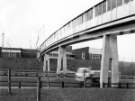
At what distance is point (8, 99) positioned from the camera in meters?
12.0

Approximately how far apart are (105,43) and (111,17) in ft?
11.0

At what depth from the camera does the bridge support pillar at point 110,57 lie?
26.6 meters

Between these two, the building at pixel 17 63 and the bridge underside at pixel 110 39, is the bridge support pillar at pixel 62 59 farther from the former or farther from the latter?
the bridge underside at pixel 110 39

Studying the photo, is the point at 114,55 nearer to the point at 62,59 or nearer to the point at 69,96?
the point at 69,96

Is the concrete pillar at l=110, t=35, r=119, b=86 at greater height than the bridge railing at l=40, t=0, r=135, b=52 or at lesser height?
lesser

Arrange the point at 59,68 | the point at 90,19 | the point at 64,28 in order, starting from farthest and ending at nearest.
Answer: the point at 59,68
the point at 64,28
the point at 90,19

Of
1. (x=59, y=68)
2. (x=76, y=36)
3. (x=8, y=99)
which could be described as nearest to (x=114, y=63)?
(x=76, y=36)

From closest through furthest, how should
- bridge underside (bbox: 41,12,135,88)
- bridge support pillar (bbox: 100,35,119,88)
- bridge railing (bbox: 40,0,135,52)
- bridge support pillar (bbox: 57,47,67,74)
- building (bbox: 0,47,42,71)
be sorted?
bridge railing (bbox: 40,0,135,52) → bridge underside (bbox: 41,12,135,88) → bridge support pillar (bbox: 100,35,119,88) → bridge support pillar (bbox: 57,47,67,74) → building (bbox: 0,47,42,71)

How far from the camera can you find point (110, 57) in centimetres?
2709

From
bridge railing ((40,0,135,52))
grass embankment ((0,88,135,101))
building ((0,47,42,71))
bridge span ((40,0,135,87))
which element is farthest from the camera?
building ((0,47,42,71))

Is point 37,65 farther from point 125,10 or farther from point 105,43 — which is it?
point 125,10

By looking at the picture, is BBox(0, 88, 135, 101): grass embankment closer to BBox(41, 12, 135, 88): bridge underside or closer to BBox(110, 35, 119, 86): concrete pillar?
BBox(41, 12, 135, 88): bridge underside

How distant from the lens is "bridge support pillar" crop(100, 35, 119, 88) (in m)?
26.6

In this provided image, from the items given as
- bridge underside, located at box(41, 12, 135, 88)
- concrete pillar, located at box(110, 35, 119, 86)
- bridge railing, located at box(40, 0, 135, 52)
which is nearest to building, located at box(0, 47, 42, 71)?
bridge railing, located at box(40, 0, 135, 52)
